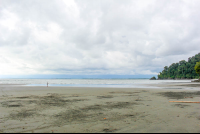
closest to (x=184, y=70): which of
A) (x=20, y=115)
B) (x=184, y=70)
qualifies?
(x=184, y=70)

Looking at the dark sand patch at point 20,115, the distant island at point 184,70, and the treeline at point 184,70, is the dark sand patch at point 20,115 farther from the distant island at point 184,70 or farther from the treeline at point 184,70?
the treeline at point 184,70

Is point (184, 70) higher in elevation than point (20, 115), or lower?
higher

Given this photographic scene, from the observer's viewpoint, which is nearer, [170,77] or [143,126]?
[143,126]

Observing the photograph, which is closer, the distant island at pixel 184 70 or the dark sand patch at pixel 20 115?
the dark sand patch at pixel 20 115

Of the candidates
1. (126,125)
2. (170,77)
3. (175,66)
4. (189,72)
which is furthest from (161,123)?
(175,66)

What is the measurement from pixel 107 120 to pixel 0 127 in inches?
190

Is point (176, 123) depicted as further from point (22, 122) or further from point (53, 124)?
point (22, 122)

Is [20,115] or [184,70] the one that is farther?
[184,70]

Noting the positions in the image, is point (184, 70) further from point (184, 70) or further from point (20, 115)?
point (20, 115)

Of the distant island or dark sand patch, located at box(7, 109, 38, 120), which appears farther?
the distant island

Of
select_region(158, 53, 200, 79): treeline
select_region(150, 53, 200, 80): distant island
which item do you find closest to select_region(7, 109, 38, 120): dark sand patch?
select_region(150, 53, 200, 80): distant island

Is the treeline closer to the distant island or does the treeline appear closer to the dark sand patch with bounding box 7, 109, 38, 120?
the distant island

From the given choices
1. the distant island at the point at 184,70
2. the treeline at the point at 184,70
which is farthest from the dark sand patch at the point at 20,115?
the treeline at the point at 184,70

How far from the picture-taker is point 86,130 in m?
5.71
